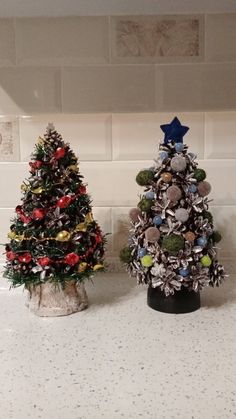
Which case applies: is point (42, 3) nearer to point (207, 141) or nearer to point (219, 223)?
point (207, 141)

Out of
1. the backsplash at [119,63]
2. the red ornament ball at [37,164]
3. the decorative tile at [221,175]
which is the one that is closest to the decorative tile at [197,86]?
the backsplash at [119,63]

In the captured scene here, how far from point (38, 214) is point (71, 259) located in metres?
0.09

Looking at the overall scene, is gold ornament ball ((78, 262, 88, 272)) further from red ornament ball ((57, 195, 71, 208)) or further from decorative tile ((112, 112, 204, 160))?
decorative tile ((112, 112, 204, 160))

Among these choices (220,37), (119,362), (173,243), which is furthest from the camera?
(220,37)

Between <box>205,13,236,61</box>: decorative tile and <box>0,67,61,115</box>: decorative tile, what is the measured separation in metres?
0.31

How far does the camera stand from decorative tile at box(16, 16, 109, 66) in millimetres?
998

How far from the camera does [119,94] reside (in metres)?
1.01

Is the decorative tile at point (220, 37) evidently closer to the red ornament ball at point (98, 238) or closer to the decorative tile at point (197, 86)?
the decorative tile at point (197, 86)

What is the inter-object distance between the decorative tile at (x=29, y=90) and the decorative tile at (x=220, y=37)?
314mm

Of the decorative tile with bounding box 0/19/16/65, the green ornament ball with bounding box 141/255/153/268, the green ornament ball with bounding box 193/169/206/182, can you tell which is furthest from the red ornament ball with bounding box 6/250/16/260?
the decorative tile with bounding box 0/19/16/65

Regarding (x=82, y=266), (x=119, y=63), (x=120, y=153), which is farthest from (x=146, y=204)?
(x=119, y=63)

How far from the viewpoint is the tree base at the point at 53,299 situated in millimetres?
822

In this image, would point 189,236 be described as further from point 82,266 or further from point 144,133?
point 144,133

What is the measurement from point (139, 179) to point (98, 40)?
0.35 metres
